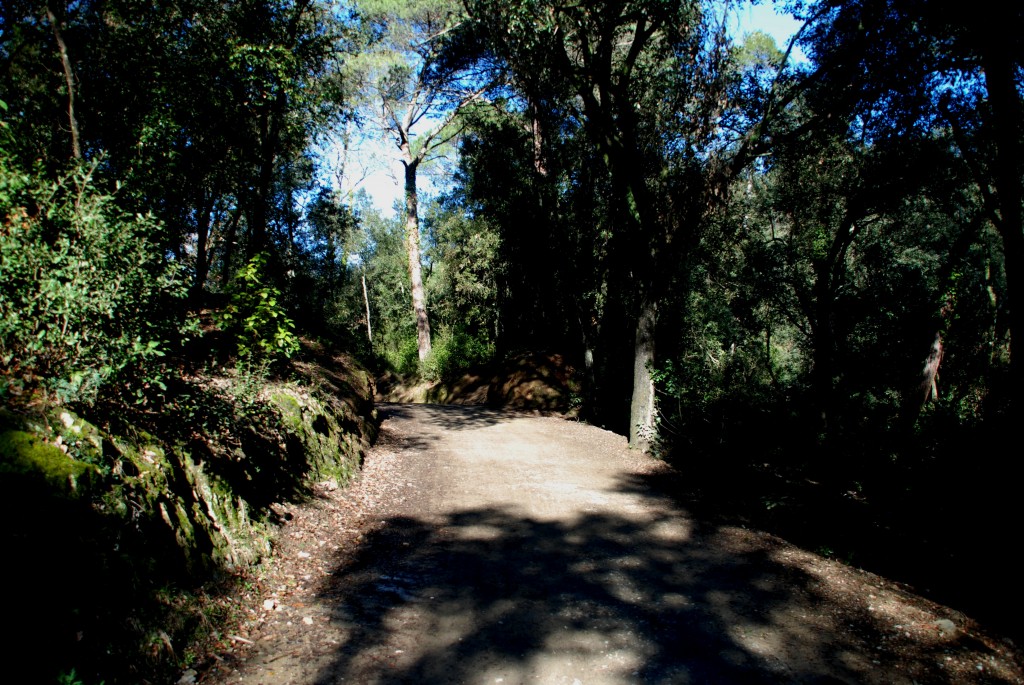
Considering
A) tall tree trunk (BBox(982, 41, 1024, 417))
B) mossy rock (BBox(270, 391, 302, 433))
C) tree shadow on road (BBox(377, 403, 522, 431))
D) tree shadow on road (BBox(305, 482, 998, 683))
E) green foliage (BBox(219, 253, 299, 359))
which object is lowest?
tree shadow on road (BBox(305, 482, 998, 683))

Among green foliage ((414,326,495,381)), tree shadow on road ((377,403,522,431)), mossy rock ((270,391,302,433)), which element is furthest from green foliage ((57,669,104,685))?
green foliage ((414,326,495,381))

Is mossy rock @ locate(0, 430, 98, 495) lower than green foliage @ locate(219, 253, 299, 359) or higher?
lower

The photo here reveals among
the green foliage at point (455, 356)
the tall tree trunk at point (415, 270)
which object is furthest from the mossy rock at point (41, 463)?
the tall tree trunk at point (415, 270)

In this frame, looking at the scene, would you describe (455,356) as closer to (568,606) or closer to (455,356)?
(455,356)

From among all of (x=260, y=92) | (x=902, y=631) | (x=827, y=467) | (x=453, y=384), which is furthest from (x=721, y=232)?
(x=902, y=631)

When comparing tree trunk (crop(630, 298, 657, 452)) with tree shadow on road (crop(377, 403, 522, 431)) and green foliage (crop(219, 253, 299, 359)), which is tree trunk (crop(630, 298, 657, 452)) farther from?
green foliage (crop(219, 253, 299, 359))

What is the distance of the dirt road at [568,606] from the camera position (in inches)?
154

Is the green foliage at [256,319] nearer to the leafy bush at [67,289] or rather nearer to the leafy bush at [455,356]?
the leafy bush at [67,289]

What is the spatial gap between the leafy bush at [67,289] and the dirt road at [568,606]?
2.33 meters

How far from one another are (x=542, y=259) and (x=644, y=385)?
9.29 meters

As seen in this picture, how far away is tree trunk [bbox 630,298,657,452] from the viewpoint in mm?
11359

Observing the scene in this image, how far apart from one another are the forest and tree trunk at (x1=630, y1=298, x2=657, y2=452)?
0.07m

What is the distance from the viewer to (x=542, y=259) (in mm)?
19734

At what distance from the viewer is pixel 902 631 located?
462 centimetres
